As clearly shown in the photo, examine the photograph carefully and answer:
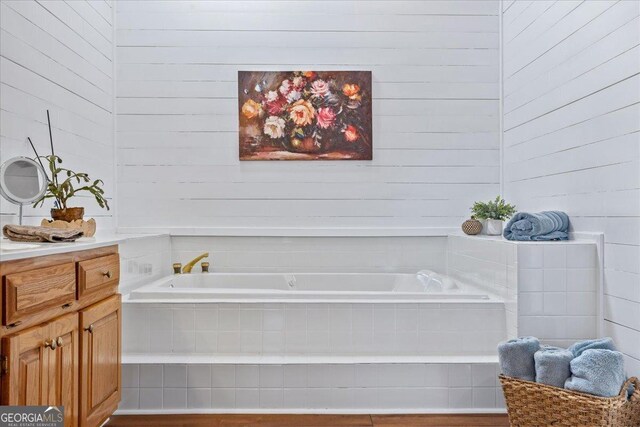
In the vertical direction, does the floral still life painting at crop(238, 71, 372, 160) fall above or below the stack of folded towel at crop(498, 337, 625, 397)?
above

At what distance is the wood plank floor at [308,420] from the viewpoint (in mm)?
2209

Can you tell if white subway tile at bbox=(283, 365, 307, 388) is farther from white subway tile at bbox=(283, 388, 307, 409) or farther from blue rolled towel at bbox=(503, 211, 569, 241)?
blue rolled towel at bbox=(503, 211, 569, 241)

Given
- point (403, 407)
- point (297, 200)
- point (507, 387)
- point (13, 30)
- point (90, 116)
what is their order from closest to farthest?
point (507, 387)
point (13, 30)
point (403, 407)
point (90, 116)
point (297, 200)

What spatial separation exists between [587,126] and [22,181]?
2730 millimetres

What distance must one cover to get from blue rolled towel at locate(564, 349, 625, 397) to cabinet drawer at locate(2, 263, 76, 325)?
1970mm

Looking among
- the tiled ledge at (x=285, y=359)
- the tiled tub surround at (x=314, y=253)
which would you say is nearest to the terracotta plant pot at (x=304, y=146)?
the tiled tub surround at (x=314, y=253)

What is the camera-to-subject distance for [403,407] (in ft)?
7.67

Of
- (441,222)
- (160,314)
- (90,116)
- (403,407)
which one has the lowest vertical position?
(403,407)

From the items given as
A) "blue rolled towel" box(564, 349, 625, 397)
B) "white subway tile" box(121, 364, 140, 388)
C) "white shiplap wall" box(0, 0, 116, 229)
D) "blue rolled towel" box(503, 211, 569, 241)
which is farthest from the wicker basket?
"white shiplap wall" box(0, 0, 116, 229)

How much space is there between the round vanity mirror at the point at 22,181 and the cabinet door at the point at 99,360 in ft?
1.90

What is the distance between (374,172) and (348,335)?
1.32m

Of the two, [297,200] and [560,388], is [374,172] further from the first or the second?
[560,388]

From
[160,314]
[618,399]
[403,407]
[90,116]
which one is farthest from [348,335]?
[90,116]

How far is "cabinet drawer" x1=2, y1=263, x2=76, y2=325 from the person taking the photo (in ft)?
4.57
